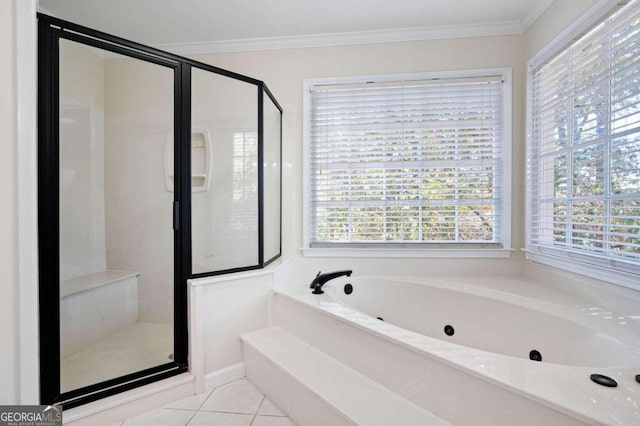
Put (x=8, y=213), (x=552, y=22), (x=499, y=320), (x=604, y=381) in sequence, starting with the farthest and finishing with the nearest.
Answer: (x=552, y=22) → (x=499, y=320) → (x=8, y=213) → (x=604, y=381)

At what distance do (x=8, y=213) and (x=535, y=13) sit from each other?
308cm

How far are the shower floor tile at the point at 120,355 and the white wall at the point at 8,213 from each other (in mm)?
510

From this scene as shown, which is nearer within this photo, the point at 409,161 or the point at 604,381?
the point at 604,381

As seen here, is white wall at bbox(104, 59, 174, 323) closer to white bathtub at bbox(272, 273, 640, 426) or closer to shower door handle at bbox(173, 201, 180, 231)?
shower door handle at bbox(173, 201, 180, 231)

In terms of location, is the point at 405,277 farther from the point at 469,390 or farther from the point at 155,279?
the point at 155,279

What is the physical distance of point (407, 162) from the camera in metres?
2.45

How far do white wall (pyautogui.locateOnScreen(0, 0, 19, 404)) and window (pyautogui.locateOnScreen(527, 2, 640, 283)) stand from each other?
2487 mm

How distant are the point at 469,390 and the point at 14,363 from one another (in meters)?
1.51

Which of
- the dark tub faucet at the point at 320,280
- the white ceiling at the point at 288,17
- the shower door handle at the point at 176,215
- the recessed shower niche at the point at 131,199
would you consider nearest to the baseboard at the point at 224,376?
the recessed shower niche at the point at 131,199

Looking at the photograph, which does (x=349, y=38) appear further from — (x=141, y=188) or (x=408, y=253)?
(x=141, y=188)

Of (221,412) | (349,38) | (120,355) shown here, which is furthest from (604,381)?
(349,38)

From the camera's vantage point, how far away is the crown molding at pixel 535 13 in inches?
80.0

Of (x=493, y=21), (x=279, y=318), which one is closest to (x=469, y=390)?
(x=279, y=318)

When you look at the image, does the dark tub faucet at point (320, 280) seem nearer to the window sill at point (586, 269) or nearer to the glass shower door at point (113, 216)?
the glass shower door at point (113, 216)
